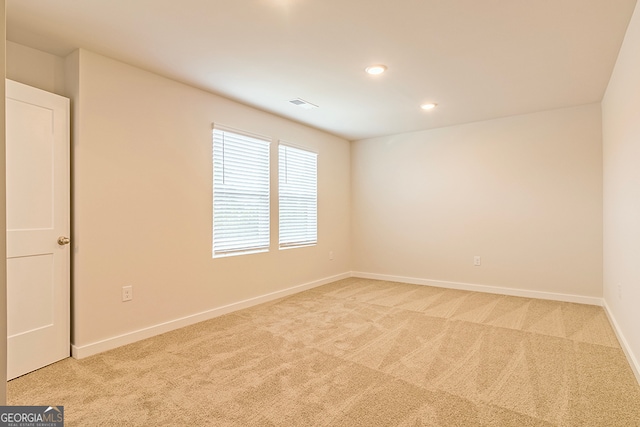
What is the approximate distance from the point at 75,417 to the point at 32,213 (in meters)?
1.52

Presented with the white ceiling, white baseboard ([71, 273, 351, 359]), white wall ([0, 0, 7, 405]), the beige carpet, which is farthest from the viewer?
white baseboard ([71, 273, 351, 359])

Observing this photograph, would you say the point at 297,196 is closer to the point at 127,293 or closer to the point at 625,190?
the point at 127,293

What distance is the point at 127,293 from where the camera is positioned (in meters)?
2.98

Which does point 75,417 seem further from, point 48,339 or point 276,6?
point 276,6

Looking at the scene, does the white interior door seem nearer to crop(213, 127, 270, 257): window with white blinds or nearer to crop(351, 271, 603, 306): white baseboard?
crop(213, 127, 270, 257): window with white blinds

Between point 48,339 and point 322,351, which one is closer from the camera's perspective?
point 48,339

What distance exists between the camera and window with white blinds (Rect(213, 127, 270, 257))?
3.79 meters

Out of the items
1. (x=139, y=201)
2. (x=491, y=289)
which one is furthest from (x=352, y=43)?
(x=491, y=289)

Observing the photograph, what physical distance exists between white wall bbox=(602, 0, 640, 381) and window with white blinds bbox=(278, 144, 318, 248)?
11.7 feet

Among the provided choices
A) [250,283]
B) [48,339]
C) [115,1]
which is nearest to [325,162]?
[250,283]

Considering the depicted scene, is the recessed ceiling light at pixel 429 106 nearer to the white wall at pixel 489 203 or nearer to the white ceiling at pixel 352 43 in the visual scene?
the white ceiling at pixel 352 43

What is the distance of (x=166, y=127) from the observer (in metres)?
3.29

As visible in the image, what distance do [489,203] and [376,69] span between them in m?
2.81

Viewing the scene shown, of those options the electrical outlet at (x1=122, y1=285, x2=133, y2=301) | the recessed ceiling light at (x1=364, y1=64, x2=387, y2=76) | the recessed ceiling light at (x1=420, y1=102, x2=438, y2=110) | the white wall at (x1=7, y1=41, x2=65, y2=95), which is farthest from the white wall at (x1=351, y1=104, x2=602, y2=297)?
the white wall at (x1=7, y1=41, x2=65, y2=95)
